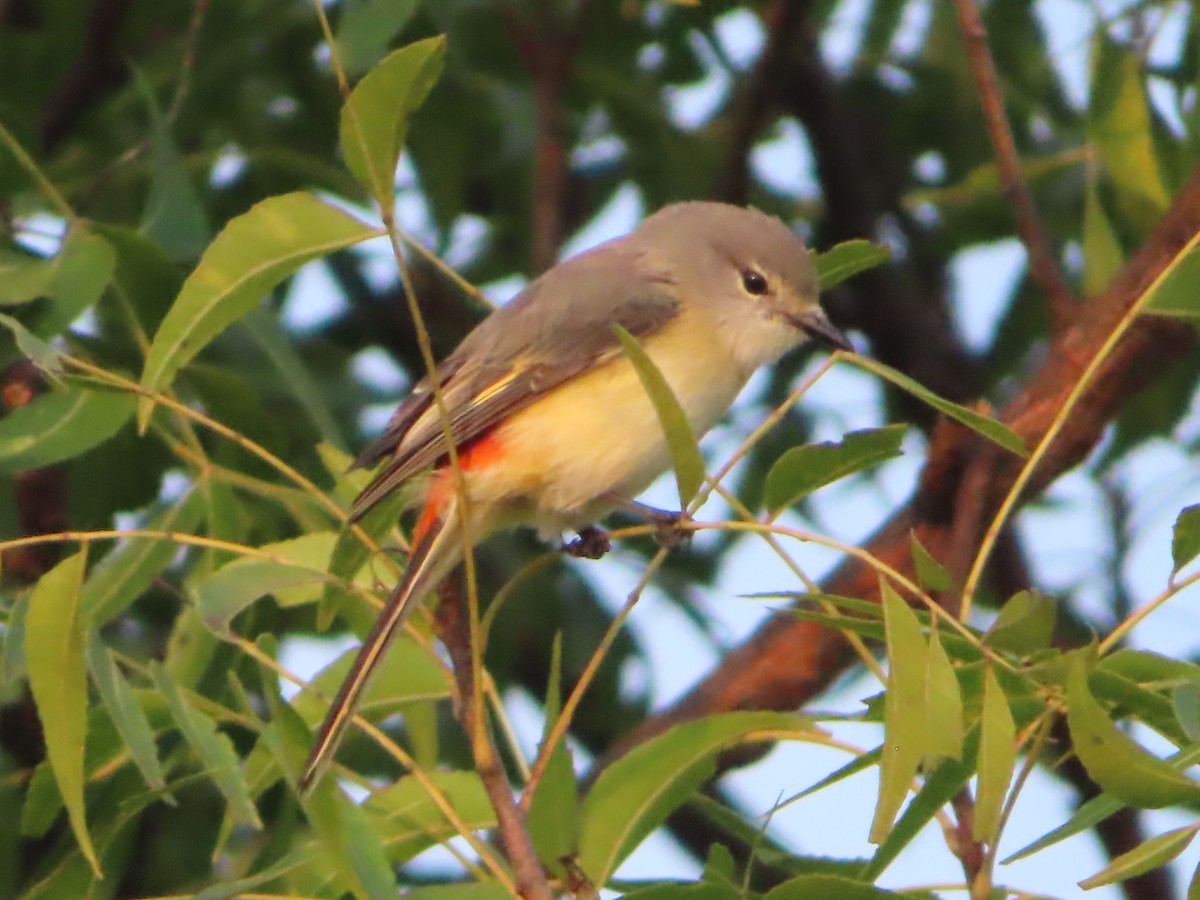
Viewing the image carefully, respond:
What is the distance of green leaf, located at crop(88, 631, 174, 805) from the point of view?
7.34 ft

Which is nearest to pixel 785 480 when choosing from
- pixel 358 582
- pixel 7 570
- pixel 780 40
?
pixel 358 582

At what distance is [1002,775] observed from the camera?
6.59ft

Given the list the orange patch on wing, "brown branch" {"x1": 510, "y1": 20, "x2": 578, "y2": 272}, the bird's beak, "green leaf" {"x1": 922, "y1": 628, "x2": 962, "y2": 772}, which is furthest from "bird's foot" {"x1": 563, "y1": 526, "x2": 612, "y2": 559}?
"green leaf" {"x1": 922, "y1": 628, "x2": 962, "y2": 772}

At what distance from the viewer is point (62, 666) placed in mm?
2277

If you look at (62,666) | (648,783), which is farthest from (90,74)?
(648,783)

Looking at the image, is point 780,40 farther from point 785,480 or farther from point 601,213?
point 785,480

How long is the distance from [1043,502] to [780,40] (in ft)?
4.42

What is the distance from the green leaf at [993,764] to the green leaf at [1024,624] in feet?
0.23

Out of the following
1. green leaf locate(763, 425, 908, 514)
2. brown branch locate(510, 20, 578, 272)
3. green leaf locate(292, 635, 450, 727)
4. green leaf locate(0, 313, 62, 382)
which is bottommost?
green leaf locate(292, 635, 450, 727)

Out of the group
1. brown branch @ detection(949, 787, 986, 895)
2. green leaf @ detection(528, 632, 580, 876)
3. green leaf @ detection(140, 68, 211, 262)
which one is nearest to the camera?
brown branch @ detection(949, 787, 986, 895)

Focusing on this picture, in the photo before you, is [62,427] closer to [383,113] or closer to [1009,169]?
[383,113]

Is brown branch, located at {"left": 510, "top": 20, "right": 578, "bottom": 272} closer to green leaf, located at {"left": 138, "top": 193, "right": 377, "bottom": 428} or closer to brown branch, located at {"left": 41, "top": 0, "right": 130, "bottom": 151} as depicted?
brown branch, located at {"left": 41, "top": 0, "right": 130, "bottom": 151}

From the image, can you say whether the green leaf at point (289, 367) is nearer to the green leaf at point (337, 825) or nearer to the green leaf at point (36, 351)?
the green leaf at point (36, 351)

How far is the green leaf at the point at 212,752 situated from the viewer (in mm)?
2234
